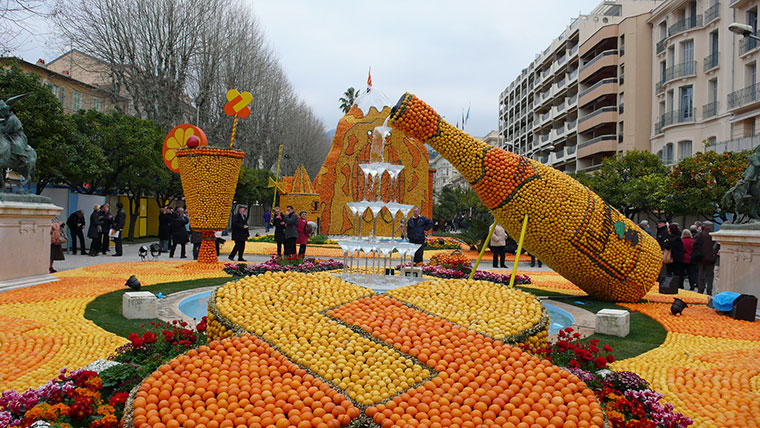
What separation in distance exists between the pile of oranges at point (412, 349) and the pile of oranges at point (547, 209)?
263cm

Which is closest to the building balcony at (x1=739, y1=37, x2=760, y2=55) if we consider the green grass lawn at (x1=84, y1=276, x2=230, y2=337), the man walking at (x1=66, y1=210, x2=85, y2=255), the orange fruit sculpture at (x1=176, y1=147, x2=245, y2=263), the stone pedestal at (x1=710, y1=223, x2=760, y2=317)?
the stone pedestal at (x1=710, y1=223, x2=760, y2=317)

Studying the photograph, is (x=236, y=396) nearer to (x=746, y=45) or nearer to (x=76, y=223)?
(x=76, y=223)

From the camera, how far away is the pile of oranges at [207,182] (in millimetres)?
13523

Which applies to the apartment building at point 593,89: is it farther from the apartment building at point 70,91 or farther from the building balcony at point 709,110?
the apartment building at point 70,91

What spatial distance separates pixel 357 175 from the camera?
24375 mm

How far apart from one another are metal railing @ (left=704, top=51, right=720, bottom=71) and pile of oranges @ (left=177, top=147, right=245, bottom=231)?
30.6 meters

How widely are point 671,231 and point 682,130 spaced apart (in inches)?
995

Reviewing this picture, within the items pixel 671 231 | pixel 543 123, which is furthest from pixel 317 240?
pixel 543 123

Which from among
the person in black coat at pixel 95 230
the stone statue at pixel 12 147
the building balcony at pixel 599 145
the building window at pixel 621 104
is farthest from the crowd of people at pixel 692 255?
the building window at pixel 621 104

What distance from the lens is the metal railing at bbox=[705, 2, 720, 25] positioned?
3045 centimetres

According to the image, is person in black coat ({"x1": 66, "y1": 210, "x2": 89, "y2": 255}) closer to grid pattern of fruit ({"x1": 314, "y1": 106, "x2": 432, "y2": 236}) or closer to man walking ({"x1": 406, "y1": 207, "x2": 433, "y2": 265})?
grid pattern of fruit ({"x1": 314, "y1": 106, "x2": 432, "y2": 236})

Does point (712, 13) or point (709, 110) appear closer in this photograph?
point (712, 13)

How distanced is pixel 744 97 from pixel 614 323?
27281 mm

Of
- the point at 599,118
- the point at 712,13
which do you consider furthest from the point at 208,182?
the point at 599,118
